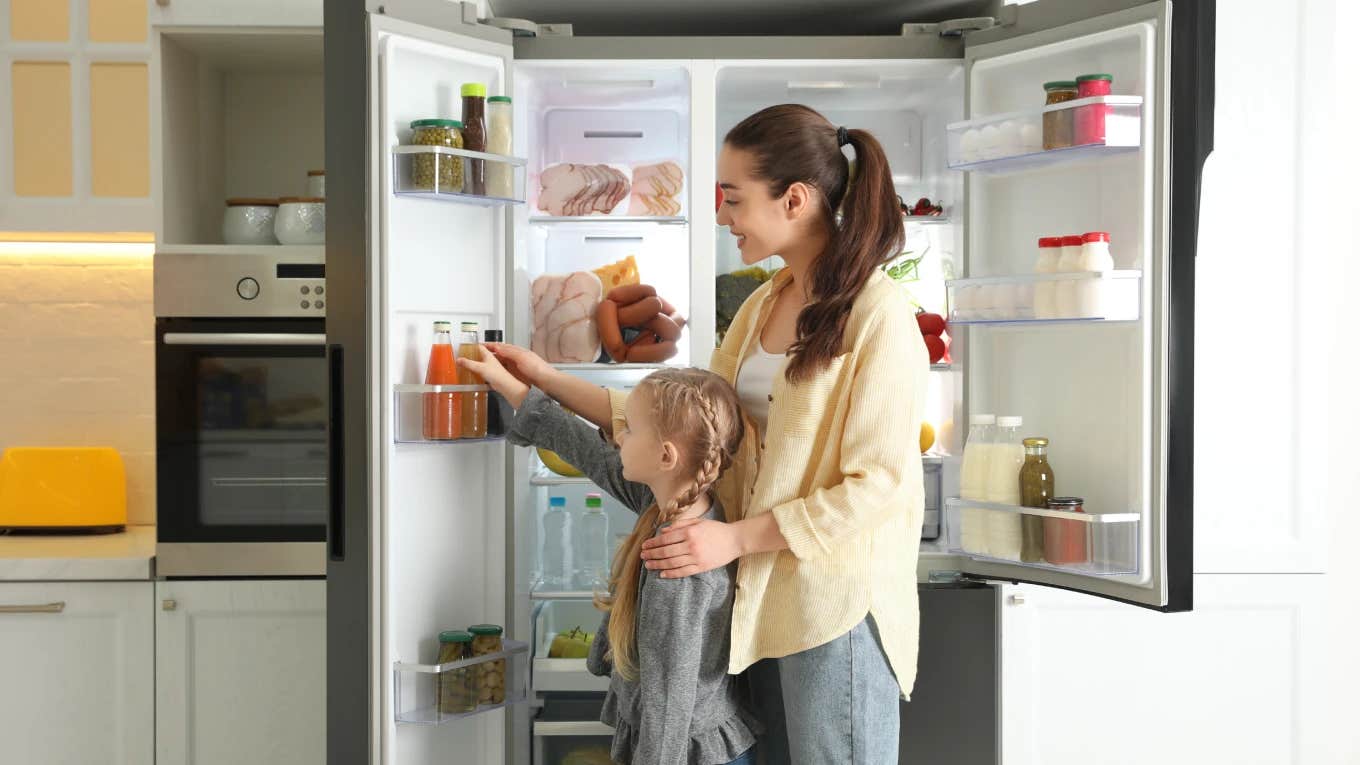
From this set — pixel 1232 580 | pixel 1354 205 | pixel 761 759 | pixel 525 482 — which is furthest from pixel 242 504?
pixel 1354 205

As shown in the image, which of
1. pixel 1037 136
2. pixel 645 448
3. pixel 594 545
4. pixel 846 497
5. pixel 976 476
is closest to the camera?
pixel 846 497

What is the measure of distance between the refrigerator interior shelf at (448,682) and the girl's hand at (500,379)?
1.61ft

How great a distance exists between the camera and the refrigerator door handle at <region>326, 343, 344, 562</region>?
1.89m

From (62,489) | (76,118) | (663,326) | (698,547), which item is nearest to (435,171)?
(663,326)

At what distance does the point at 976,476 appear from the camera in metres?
2.10

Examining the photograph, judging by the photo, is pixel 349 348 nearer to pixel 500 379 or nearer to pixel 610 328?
pixel 500 379

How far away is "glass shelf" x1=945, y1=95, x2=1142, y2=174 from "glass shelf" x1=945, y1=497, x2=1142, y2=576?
2.09 ft

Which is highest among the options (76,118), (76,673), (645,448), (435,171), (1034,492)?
(76,118)

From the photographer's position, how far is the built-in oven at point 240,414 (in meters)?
2.55

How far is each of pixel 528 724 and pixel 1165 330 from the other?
4.94 ft

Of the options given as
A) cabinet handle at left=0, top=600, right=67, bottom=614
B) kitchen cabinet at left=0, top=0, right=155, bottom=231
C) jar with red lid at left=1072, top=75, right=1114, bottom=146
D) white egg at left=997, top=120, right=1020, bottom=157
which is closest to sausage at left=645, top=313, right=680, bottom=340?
white egg at left=997, top=120, right=1020, bottom=157

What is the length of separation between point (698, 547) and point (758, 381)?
11.7 inches

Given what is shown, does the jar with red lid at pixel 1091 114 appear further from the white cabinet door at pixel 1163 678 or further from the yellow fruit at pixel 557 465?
the yellow fruit at pixel 557 465

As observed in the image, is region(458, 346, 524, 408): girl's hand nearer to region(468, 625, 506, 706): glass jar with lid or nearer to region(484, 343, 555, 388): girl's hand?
region(484, 343, 555, 388): girl's hand
